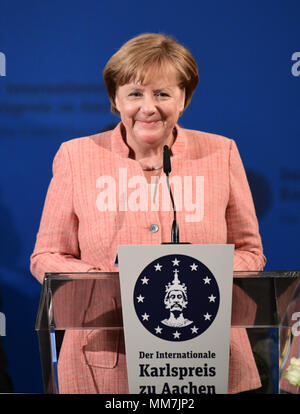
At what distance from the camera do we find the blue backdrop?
9.29ft

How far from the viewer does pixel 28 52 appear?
2.84 metres

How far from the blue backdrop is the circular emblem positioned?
1.43m

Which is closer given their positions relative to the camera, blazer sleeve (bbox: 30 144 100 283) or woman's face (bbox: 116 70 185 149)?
blazer sleeve (bbox: 30 144 100 283)

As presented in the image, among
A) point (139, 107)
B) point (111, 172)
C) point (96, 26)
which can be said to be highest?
point (96, 26)

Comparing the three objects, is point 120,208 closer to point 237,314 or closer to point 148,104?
point 148,104

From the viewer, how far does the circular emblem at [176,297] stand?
1475mm

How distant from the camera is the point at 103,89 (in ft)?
9.28

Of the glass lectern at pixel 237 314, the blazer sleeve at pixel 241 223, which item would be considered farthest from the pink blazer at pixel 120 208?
the glass lectern at pixel 237 314

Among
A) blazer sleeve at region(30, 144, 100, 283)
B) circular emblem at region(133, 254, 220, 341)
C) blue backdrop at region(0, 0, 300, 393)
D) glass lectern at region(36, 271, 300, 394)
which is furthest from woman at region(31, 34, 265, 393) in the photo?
circular emblem at region(133, 254, 220, 341)

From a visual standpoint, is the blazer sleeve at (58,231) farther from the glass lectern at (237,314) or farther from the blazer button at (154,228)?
the glass lectern at (237,314)

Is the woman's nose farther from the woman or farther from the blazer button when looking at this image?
the blazer button

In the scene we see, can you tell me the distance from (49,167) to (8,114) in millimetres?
300
